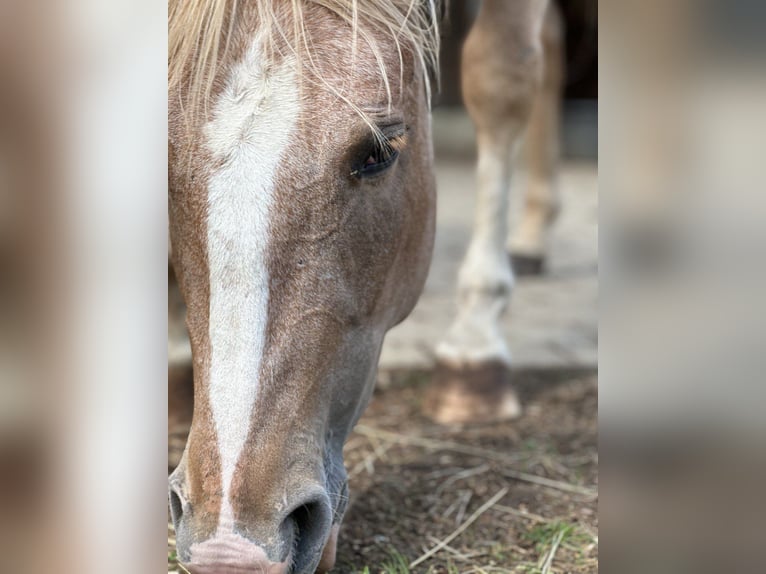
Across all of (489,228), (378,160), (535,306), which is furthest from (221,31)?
(535,306)

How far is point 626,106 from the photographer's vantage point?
0.98m

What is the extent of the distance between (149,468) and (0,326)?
27 centimetres

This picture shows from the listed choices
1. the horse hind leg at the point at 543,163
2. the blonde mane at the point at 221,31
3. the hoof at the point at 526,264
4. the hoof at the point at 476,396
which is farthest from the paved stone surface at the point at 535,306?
the blonde mane at the point at 221,31

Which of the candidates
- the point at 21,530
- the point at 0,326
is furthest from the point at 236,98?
the point at 21,530

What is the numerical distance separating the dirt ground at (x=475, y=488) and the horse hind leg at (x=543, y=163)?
98cm

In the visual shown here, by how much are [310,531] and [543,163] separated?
2674 millimetres

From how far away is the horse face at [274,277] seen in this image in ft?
3.83

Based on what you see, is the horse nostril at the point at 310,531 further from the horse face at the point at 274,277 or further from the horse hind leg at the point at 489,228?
the horse hind leg at the point at 489,228

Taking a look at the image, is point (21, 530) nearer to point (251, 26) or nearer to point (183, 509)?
point (183, 509)

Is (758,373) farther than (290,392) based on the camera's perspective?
No

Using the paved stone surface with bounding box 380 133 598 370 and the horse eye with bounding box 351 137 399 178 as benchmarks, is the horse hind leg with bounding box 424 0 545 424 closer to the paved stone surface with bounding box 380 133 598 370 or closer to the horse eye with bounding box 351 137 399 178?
the paved stone surface with bounding box 380 133 598 370

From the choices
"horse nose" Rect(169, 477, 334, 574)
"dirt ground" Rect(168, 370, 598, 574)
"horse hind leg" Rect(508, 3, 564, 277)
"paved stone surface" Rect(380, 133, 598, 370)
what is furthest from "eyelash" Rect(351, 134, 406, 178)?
"horse hind leg" Rect(508, 3, 564, 277)

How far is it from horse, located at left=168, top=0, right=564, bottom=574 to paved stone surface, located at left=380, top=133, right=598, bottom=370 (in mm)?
1591

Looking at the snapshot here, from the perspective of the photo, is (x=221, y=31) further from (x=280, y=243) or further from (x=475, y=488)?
(x=475, y=488)
